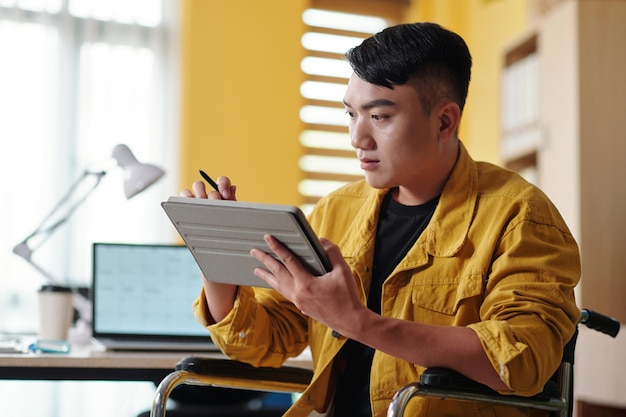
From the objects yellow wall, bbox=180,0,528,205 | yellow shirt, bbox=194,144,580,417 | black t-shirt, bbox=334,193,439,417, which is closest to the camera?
yellow shirt, bbox=194,144,580,417

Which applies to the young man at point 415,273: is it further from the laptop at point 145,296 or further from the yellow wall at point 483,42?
the yellow wall at point 483,42

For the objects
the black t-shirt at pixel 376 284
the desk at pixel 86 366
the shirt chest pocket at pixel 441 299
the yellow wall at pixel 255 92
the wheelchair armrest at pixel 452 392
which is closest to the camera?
the wheelchair armrest at pixel 452 392

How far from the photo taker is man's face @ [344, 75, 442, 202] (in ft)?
4.83

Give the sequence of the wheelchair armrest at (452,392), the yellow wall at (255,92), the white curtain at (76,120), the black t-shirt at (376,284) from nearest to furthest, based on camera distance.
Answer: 1. the wheelchair armrest at (452,392)
2. the black t-shirt at (376,284)
3. the white curtain at (76,120)
4. the yellow wall at (255,92)

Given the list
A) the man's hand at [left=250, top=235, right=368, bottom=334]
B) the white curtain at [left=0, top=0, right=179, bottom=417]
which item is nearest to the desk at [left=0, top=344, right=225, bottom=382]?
the man's hand at [left=250, top=235, right=368, bottom=334]

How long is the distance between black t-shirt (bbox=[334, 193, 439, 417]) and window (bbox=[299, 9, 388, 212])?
10.3ft

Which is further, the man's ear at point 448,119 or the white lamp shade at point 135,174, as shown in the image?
the white lamp shade at point 135,174

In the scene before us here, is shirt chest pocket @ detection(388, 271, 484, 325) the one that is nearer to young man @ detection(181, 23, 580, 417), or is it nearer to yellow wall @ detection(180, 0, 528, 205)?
young man @ detection(181, 23, 580, 417)

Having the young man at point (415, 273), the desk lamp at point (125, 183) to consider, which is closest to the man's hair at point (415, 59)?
the young man at point (415, 273)

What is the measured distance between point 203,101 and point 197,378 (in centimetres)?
324

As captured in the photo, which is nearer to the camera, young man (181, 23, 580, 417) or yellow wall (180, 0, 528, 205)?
young man (181, 23, 580, 417)

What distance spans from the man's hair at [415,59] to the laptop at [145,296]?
758 mm

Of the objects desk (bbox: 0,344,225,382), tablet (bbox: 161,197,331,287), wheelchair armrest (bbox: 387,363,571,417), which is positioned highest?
tablet (bbox: 161,197,331,287)

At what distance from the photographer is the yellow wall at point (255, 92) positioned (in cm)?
457
